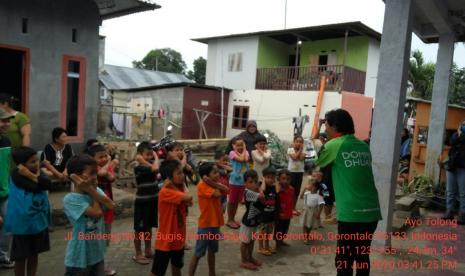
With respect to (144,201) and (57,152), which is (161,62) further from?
(144,201)

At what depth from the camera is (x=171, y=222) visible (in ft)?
11.3

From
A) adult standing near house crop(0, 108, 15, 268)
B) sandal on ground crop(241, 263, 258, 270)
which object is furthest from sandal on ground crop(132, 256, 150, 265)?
adult standing near house crop(0, 108, 15, 268)

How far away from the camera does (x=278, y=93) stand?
672 inches

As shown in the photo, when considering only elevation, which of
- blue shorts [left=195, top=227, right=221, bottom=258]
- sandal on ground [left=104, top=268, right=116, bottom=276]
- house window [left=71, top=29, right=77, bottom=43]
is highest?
house window [left=71, top=29, right=77, bottom=43]

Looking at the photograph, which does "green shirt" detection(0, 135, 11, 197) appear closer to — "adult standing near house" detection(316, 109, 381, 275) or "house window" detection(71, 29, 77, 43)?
"adult standing near house" detection(316, 109, 381, 275)

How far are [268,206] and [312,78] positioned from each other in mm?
12470

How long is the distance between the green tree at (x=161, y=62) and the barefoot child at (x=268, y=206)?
48293 millimetres

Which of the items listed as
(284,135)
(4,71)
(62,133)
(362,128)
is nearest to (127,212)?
(62,133)

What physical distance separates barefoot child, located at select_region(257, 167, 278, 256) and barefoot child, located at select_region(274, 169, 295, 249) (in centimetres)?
17

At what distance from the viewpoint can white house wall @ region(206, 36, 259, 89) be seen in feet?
65.6

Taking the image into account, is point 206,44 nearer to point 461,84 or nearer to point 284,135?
point 284,135

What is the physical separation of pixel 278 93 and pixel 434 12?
419 inches

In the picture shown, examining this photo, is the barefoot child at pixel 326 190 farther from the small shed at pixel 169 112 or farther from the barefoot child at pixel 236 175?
the small shed at pixel 169 112

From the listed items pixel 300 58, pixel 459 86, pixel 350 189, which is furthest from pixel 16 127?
pixel 459 86
